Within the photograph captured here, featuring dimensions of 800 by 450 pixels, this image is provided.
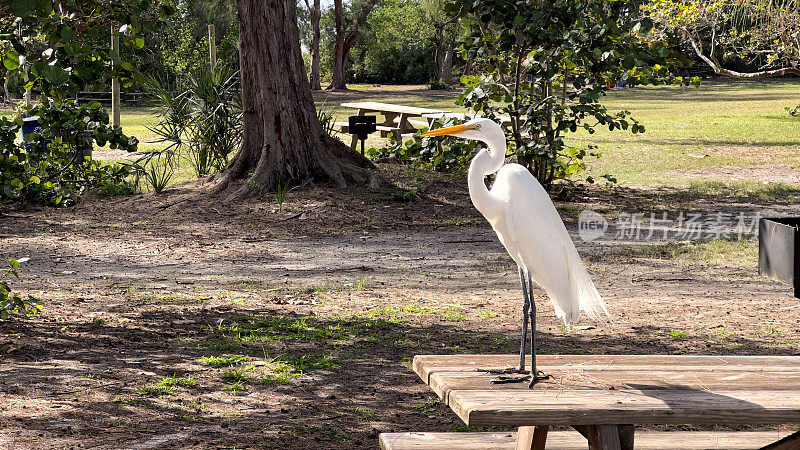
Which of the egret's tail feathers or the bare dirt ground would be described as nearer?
the egret's tail feathers

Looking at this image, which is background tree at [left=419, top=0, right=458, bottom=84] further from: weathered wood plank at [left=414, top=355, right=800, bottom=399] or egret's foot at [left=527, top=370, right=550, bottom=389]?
egret's foot at [left=527, top=370, right=550, bottom=389]

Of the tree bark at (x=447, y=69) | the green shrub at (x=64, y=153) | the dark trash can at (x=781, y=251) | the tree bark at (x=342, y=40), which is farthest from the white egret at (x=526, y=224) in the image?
the tree bark at (x=447, y=69)

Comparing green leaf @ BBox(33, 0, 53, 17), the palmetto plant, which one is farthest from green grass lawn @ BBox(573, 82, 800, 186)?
green leaf @ BBox(33, 0, 53, 17)

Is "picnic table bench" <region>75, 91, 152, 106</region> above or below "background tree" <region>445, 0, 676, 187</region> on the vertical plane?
below

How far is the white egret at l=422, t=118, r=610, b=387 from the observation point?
103 inches

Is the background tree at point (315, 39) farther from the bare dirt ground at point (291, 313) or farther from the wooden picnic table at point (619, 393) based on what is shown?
the wooden picnic table at point (619, 393)

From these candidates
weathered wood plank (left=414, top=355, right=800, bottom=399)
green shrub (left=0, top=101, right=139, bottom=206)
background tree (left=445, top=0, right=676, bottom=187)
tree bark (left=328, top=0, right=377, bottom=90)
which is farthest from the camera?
tree bark (left=328, top=0, right=377, bottom=90)

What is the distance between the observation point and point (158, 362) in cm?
497

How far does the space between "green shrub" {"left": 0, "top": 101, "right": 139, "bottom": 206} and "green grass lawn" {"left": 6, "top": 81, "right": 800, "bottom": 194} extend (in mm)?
1966

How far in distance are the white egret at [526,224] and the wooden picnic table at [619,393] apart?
14 centimetres

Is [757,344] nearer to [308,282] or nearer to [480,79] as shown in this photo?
[308,282]

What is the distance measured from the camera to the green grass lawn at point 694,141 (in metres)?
13.4

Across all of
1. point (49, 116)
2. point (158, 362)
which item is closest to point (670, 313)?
point (158, 362)

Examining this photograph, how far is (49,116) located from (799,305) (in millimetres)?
7643
